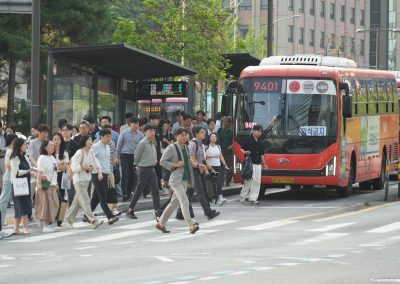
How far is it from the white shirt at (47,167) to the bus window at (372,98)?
13.7m

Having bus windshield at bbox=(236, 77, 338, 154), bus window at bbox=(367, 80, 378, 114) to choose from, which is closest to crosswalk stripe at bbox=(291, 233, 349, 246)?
bus windshield at bbox=(236, 77, 338, 154)

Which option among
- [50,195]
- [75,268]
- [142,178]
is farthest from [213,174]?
[75,268]

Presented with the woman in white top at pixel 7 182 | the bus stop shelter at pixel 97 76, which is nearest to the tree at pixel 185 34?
the bus stop shelter at pixel 97 76

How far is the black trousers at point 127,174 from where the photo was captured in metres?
28.0

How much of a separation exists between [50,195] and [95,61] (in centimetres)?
803

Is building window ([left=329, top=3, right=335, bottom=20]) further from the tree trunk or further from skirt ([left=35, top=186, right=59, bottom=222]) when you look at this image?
skirt ([left=35, top=186, right=59, bottom=222])

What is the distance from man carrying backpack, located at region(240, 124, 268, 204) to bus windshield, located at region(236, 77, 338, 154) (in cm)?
92

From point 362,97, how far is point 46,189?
12937 millimetres

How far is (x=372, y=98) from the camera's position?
34.7 metres

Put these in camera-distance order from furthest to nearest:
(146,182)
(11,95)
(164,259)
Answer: (11,95) → (146,182) → (164,259)

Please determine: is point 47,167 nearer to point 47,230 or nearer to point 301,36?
point 47,230

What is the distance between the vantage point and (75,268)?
16000 mm

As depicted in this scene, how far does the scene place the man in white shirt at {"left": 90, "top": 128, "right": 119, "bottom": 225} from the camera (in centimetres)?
2333

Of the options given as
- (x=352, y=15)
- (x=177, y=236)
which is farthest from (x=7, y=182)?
(x=352, y=15)
